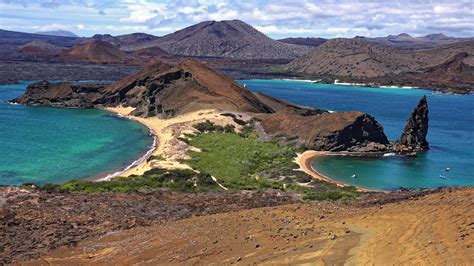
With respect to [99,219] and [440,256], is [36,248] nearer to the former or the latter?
[99,219]

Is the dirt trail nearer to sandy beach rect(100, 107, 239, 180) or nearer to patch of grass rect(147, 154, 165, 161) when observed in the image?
sandy beach rect(100, 107, 239, 180)

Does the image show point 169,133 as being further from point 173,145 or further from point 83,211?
point 83,211

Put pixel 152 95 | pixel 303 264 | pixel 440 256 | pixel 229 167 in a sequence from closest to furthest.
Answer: pixel 440 256, pixel 303 264, pixel 229 167, pixel 152 95

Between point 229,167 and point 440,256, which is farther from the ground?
point 440,256

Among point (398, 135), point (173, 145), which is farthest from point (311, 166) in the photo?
point (398, 135)

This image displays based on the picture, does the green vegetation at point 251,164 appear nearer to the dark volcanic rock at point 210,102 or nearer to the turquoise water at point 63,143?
the dark volcanic rock at point 210,102

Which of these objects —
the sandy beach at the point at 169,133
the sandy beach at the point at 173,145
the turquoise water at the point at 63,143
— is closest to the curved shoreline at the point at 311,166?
the sandy beach at the point at 173,145

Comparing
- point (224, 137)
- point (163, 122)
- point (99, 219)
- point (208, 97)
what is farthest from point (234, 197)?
point (208, 97)

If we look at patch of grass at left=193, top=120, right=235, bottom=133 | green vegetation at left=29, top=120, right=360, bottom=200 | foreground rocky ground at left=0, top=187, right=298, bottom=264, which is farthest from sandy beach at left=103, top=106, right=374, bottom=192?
foreground rocky ground at left=0, top=187, right=298, bottom=264
